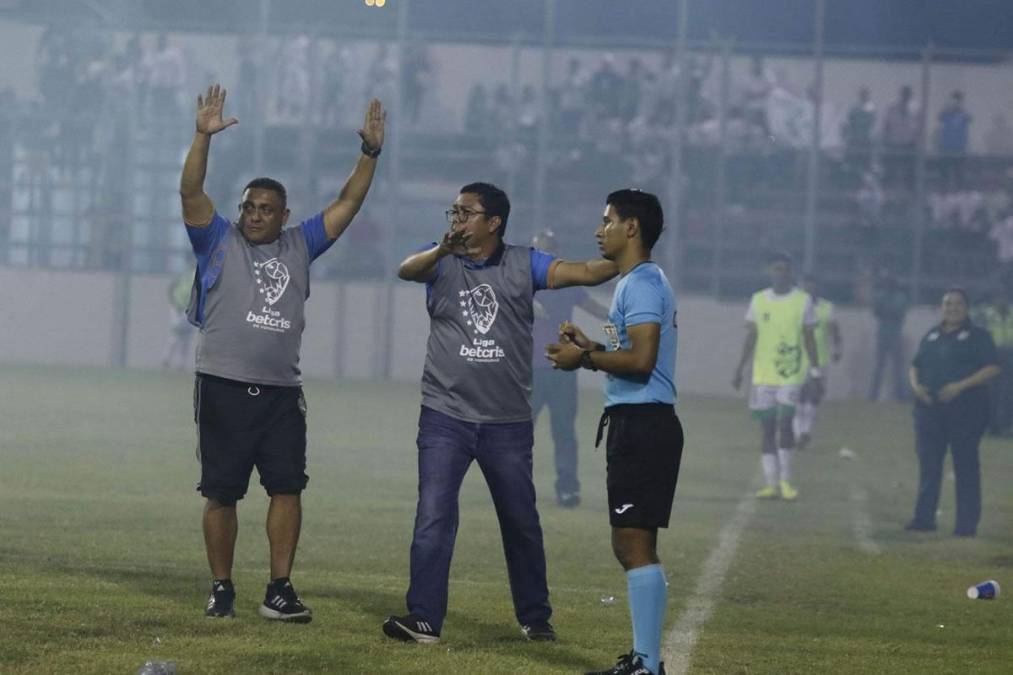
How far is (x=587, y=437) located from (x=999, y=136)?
49.5ft

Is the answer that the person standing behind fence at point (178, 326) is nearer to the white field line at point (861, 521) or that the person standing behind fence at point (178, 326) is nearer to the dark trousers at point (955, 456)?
the white field line at point (861, 521)

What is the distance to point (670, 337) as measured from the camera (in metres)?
6.82

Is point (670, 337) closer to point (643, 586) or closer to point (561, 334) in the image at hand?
point (561, 334)

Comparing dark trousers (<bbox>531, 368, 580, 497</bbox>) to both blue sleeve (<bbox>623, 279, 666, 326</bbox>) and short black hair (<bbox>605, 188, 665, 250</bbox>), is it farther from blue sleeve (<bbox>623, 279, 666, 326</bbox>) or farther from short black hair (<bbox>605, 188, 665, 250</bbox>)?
blue sleeve (<bbox>623, 279, 666, 326</bbox>)

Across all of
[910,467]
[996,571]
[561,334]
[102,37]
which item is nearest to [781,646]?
[561,334]

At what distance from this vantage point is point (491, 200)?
7.69 meters

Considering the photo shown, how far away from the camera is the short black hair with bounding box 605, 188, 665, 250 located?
6.88 m

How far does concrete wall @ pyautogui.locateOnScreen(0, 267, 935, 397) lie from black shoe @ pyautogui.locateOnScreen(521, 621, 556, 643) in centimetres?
2688

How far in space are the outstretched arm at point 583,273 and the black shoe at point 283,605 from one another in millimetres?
1733

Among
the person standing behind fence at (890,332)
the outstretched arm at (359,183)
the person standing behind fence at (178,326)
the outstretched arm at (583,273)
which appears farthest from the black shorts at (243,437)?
the person standing behind fence at (890,332)

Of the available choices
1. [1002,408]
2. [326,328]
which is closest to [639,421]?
[1002,408]

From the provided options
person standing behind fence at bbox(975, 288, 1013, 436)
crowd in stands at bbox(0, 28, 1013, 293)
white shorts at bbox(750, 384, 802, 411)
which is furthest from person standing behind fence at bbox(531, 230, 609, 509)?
crowd in stands at bbox(0, 28, 1013, 293)

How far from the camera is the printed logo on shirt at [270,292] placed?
7820 millimetres

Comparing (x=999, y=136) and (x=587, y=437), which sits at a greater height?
(x=999, y=136)
